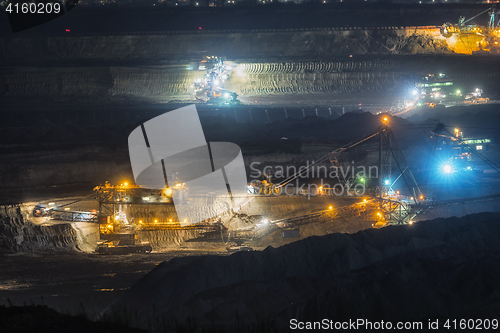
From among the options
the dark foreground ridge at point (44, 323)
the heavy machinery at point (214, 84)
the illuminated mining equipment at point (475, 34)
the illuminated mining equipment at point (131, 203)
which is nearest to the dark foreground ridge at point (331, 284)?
the dark foreground ridge at point (44, 323)

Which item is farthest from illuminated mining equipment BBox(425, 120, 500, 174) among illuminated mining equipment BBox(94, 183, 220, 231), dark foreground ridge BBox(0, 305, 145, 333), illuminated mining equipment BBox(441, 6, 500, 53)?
dark foreground ridge BBox(0, 305, 145, 333)

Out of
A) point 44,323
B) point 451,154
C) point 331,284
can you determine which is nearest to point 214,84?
point 451,154

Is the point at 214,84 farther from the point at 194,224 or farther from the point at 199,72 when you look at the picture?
the point at 194,224

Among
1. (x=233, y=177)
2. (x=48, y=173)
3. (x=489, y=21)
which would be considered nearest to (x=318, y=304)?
(x=233, y=177)

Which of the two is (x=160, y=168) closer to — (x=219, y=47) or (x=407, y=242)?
(x=407, y=242)

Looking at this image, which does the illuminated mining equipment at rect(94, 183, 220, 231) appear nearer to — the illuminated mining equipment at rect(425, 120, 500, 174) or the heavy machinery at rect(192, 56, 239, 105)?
the illuminated mining equipment at rect(425, 120, 500, 174)

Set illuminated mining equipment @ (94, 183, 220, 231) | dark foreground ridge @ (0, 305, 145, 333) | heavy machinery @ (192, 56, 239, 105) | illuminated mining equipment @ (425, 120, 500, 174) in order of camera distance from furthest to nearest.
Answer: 1. heavy machinery @ (192, 56, 239, 105)
2. illuminated mining equipment @ (425, 120, 500, 174)
3. illuminated mining equipment @ (94, 183, 220, 231)
4. dark foreground ridge @ (0, 305, 145, 333)
